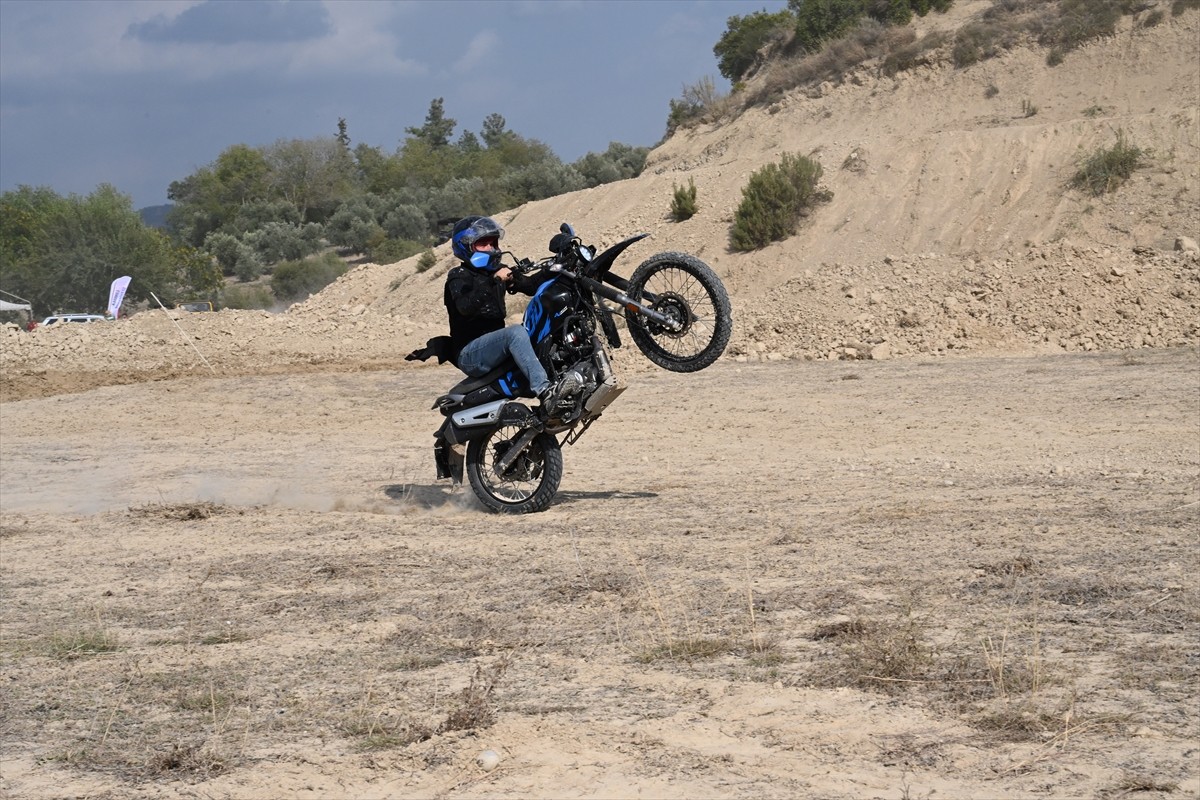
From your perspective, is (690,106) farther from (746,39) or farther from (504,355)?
(504,355)

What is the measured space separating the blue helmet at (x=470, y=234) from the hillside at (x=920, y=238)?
12424 millimetres

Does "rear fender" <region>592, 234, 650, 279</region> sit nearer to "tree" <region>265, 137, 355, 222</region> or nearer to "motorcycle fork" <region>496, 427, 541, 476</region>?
"motorcycle fork" <region>496, 427, 541, 476</region>

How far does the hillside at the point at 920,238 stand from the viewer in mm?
21109

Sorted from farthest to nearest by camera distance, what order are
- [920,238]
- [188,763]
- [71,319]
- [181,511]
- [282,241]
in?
[282,241] < [71,319] < [920,238] < [181,511] < [188,763]

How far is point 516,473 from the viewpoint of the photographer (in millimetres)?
9492

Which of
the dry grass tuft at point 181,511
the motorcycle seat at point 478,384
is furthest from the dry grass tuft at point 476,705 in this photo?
the dry grass tuft at point 181,511

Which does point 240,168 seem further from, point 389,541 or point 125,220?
point 389,541

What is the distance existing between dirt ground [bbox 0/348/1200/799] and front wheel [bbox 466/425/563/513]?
0.21m

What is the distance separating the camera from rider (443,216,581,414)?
29.2ft

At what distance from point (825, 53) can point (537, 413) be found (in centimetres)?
3134

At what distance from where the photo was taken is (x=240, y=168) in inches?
2904

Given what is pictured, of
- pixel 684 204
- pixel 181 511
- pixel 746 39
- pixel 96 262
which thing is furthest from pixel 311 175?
pixel 181 511

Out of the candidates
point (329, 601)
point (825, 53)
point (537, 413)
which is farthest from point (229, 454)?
point (825, 53)

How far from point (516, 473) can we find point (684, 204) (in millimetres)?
22171
